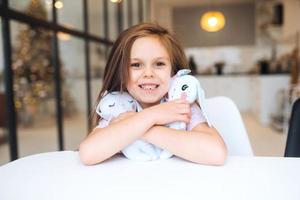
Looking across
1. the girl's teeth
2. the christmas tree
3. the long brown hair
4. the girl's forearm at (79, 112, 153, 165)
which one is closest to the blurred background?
the christmas tree

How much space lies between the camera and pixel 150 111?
0.70 m

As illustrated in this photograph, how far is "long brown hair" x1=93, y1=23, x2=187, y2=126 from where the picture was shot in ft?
2.67

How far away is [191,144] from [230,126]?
1.43 feet

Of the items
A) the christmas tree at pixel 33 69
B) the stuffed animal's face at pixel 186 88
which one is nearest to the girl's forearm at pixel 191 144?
the stuffed animal's face at pixel 186 88

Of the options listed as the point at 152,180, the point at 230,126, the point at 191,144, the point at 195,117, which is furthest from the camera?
the point at 230,126

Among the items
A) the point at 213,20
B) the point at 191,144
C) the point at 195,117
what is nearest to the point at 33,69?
the point at 195,117

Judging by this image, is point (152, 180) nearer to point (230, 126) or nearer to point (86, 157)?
point (86, 157)

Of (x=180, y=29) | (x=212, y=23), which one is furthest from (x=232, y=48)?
(x=212, y=23)

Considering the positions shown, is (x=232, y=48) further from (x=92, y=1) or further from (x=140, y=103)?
(x=140, y=103)

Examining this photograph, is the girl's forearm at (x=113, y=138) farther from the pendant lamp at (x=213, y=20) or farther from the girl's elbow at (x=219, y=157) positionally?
the pendant lamp at (x=213, y=20)

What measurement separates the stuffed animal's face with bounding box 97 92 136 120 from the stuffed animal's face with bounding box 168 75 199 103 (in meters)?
0.13

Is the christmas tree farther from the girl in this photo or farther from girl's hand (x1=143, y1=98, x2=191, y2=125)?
girl's hand (x1=143, y1=98, x2=191, y2=125)

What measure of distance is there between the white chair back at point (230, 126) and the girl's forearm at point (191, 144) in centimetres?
Answer: 36

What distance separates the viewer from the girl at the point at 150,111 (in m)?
Answer: 0.66
